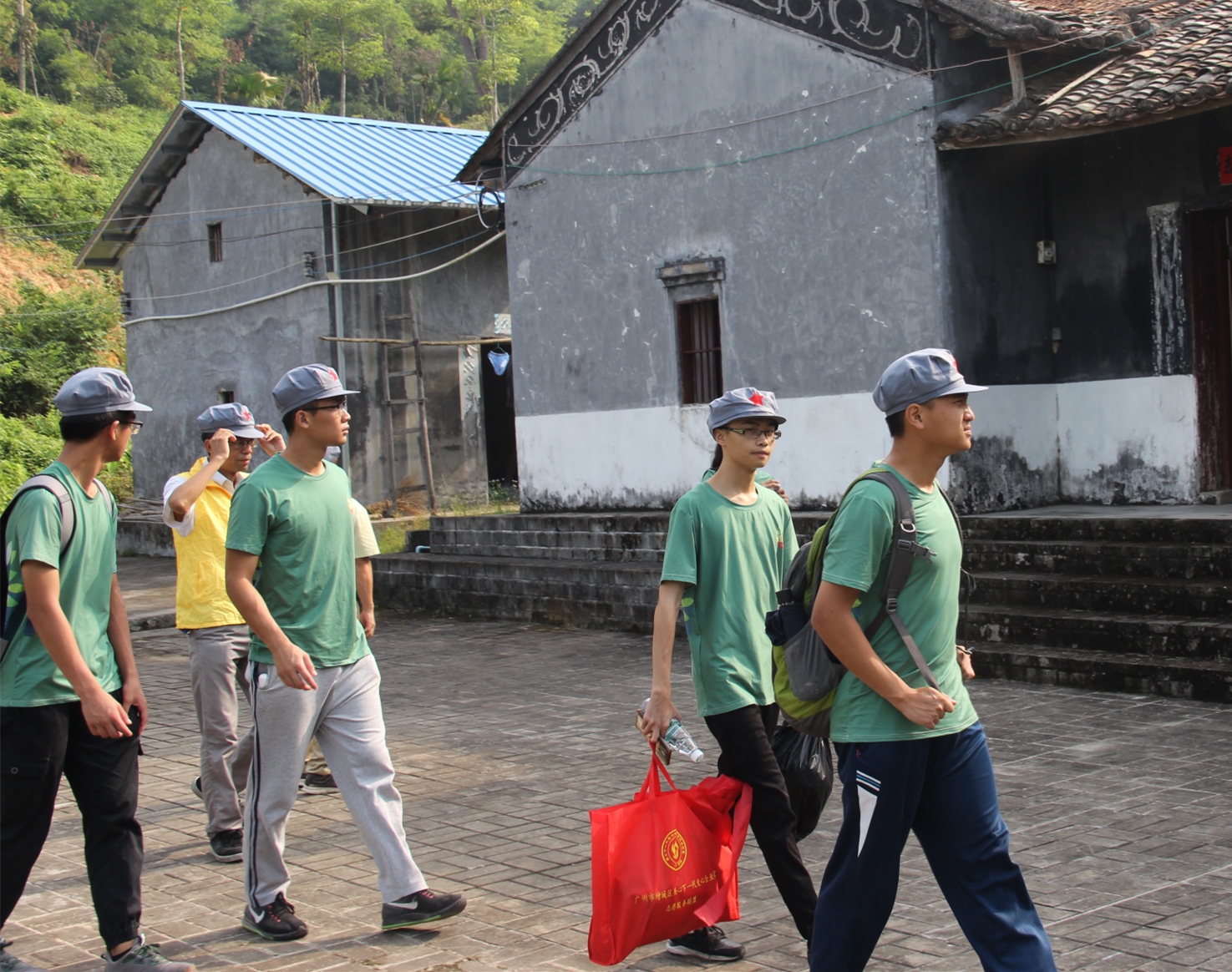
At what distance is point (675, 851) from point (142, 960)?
1.73m

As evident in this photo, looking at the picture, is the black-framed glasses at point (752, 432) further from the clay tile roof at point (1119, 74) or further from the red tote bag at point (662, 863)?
the clay tile roof at point (1119, 74)

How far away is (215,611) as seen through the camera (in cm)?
627

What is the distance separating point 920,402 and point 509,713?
601 cm

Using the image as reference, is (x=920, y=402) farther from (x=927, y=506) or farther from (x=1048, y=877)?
(x=1048, y=877)

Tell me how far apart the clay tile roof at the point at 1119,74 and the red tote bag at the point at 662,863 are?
26.0 feet

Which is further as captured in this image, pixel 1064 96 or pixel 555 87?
pixel 555 87

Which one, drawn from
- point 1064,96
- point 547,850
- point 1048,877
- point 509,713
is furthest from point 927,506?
point 1064,96

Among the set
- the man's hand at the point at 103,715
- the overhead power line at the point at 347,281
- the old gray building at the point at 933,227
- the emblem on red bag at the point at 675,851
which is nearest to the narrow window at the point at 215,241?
→ the overhead power line at the point at 347,281

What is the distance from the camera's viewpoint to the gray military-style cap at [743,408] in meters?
4.64

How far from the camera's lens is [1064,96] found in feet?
37.1

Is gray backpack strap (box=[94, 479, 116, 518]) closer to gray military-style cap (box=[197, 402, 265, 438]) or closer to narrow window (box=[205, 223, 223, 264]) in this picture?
gray military-style cap (box=[197, 402, 265, 438])

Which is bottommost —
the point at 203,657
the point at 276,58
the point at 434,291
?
the point at 203,657

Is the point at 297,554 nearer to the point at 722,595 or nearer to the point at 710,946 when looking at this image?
the point at 722,595

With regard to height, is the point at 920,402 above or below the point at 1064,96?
below
